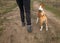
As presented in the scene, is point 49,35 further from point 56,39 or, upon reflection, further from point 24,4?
point 24,4

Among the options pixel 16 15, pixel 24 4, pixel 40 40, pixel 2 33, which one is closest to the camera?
pixel 24 4

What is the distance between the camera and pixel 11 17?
5.45 metres

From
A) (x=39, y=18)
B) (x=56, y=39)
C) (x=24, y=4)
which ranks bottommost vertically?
(x=56, y=39)

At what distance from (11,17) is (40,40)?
141 cm

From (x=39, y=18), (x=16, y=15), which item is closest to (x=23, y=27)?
(x=39, y=18)

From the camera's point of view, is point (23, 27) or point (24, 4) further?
point (23, 27)

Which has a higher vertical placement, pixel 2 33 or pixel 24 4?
pixel 24 4

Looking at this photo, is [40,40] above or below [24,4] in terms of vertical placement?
below

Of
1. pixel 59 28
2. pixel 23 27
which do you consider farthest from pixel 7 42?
pixel 59 28

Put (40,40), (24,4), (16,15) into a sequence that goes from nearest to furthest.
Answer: (24,4) → (40,40) → (16,15)

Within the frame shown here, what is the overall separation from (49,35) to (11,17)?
4.54 ft

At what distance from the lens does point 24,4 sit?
4094 mm

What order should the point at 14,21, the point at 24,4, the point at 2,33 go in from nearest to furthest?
the point at 24,4
the point at 2,33
the point at 14,21

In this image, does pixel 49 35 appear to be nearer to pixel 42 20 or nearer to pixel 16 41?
pixel 42 20
